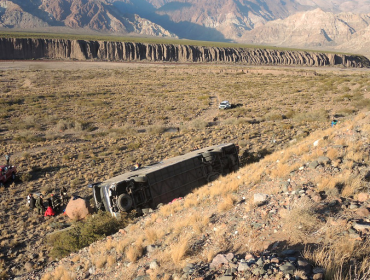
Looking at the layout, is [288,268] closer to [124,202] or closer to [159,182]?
[124,202]

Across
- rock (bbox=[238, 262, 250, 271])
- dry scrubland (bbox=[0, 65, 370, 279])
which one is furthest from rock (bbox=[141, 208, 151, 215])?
rock (bbox=[238, 262, 250, 271])

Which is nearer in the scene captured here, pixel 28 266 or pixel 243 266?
pixel 243 266

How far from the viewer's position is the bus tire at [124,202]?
34.9 ft

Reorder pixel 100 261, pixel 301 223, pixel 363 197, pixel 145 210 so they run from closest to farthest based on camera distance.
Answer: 1. pixel 301 223
2. pixel 363 197
3. pixel 100 261
4. pixel 145 210

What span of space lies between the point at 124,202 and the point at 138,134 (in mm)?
15927

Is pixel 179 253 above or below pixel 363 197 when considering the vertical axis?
below

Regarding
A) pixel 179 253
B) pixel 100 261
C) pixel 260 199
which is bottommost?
pixel 100 261

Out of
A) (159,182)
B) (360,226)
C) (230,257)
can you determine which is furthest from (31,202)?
(360,226)

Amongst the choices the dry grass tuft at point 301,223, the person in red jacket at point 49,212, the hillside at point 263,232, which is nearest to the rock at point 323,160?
the hillside at point 263,232

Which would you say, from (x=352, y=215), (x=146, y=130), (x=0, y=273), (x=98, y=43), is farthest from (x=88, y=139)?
(x=98, y=43)

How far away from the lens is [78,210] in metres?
12.9

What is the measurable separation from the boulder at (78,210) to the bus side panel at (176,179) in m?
3.69

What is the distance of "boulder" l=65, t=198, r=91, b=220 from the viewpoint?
1282 centimetres

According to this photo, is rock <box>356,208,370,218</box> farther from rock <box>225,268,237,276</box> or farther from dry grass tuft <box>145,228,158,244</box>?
dry grass tuft <box>145,228,158,244</box>
